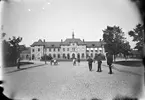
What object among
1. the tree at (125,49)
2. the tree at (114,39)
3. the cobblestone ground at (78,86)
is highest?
the tree at (114,39)

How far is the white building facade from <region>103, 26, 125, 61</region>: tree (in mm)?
55

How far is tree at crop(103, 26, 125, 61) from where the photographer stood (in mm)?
853

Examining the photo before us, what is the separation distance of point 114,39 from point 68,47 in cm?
48

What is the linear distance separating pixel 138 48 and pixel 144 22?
0.20m

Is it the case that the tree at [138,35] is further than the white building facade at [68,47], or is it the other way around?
the white building facade at [68,47]

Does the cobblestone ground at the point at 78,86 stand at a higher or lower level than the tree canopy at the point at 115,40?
lower

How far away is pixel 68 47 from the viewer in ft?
3.92

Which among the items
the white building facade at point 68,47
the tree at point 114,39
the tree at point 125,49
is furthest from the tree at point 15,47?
the tree at point 125,49

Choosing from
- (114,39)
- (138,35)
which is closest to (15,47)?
(114,39)

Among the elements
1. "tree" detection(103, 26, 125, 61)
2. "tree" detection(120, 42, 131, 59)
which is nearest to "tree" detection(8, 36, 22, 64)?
"tree" detection(103, 26, 125, 61)

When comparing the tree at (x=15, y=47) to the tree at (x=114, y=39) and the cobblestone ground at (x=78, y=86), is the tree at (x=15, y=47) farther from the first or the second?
the tree at (x=114, y=39)

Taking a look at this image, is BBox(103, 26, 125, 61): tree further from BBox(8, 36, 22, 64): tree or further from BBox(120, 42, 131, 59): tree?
BBox(8, 36, 22, 64): tree

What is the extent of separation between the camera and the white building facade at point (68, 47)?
950 millimetres

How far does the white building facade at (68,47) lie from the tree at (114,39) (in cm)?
5
